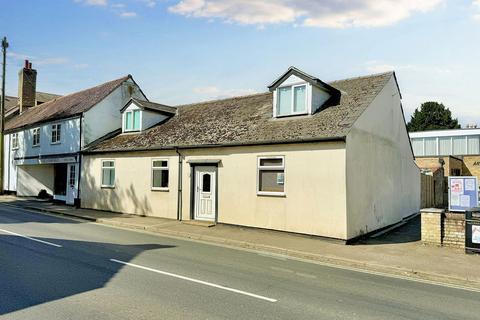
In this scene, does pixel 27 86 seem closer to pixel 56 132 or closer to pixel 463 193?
pixel 56 132

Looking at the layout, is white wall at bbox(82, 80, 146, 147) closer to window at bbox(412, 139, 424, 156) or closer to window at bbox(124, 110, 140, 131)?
window at bbox(124, 110, 140, 131)

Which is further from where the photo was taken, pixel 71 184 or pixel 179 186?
pixel 71 184

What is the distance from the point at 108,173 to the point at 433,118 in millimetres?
63573

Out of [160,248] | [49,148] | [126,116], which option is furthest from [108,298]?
[49,148]

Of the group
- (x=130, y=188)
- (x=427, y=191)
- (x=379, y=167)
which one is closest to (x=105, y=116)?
(x=130, y=188)

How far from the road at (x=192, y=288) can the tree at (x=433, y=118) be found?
65.4 metres

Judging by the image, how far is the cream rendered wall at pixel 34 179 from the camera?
29.0 metres

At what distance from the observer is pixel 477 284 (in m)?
8.20

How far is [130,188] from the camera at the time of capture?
19453 mm

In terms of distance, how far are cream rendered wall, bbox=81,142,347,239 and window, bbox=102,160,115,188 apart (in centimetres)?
61

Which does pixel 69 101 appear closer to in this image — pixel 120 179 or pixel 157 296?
pixel 120 179

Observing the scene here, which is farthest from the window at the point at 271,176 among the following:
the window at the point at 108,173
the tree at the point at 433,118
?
the tree at the point at 433,118

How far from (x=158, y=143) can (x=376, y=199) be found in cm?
1042

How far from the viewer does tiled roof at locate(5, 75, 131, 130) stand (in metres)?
23.8
